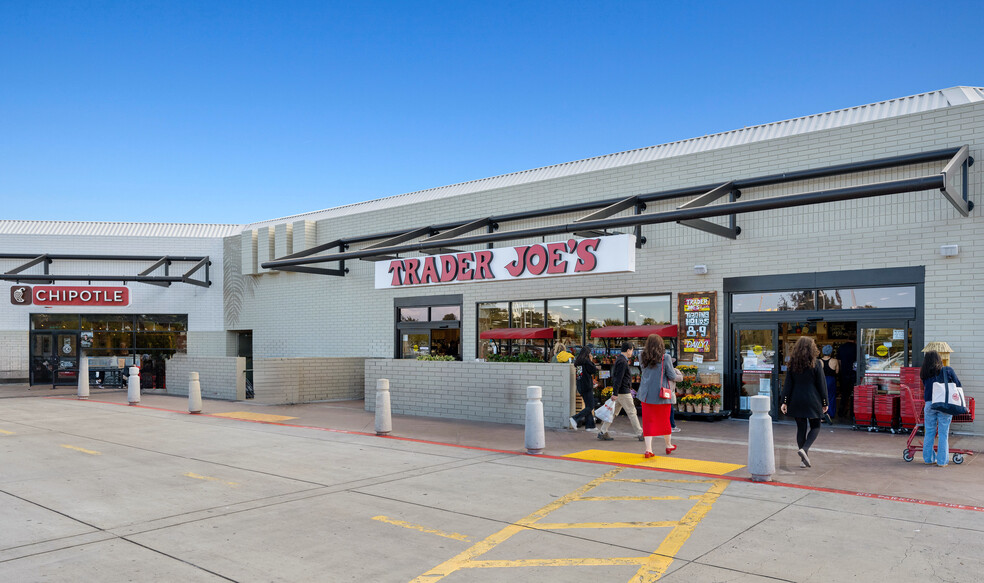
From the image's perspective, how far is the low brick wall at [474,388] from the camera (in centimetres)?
1428

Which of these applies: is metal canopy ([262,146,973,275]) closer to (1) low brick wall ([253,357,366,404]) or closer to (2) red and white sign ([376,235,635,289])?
(2) red and white sign ([376,235,635,289])

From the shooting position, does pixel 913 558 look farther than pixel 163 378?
No

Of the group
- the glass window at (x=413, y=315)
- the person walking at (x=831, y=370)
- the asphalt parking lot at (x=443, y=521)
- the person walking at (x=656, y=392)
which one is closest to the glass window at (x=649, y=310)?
the person walking at (x=831, y=370)

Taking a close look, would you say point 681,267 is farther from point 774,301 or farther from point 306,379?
point 306,379

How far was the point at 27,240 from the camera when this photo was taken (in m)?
28.4

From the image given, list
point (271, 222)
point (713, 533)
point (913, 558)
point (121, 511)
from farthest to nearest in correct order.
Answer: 1. point (271, 222)
2. point (121, 511)
3. point (713, 533)
4. point (913, 558)

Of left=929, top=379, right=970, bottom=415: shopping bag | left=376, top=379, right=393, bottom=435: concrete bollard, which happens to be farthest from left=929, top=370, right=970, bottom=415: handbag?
left=376, top=379, right=393, bottom=435: concrete bollard

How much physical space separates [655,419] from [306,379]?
12.3 metres

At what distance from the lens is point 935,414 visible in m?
9.81

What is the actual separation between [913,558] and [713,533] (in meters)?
1.57

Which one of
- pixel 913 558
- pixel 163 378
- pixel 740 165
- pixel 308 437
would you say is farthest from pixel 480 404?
pixel 163 378

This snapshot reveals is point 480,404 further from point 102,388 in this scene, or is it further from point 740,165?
point 102,388

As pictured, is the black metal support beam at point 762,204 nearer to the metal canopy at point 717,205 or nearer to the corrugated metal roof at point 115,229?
the metal canopy at point 717,205

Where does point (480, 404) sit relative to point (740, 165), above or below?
below
